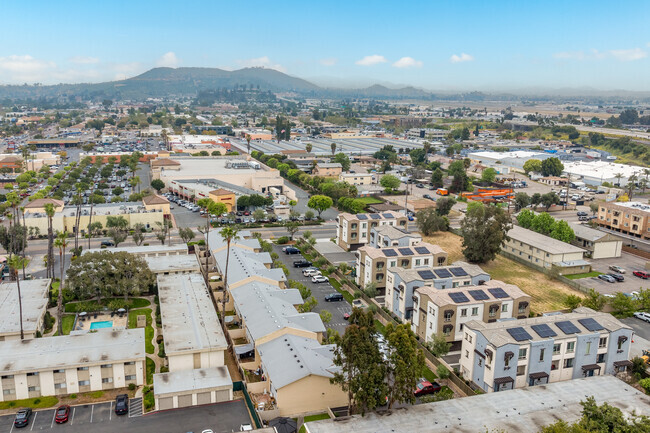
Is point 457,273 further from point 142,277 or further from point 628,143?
point 628,143

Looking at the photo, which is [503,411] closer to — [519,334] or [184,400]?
[519,334]

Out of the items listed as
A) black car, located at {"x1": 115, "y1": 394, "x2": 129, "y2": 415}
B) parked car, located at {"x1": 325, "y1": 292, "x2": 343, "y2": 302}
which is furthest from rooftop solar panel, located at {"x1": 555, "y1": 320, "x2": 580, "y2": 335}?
black car, located at {"x1": 115, "y1": 394, "x2": 129, "y2": 415}

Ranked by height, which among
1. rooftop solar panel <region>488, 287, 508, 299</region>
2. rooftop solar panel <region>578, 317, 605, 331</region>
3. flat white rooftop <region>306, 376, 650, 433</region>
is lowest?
flat white rooftop <region>306, 376, 650, 433</region>

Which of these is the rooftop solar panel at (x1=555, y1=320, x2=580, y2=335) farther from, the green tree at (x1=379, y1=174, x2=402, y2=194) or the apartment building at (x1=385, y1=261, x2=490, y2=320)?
the green tree at (x1=379, y1=174, x2=402, y2=194)

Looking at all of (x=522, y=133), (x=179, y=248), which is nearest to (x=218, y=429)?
(x=179, y=248)

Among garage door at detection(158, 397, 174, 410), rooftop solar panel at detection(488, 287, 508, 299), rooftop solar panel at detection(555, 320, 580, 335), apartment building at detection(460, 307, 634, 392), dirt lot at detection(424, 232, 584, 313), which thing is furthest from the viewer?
dirt lot at detection(424, 232, 584, 313)

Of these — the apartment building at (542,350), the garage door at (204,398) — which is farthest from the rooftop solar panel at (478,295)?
the garage door at (204,398)

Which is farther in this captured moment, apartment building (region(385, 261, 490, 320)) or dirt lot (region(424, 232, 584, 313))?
dirt lot (region(424, 232, 584, 313))
